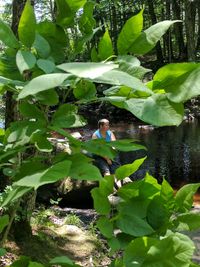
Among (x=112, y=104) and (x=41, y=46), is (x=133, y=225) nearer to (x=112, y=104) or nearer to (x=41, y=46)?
(x=112, y=104)

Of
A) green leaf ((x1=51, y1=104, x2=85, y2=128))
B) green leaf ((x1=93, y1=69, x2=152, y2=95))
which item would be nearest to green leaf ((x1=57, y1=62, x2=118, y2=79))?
green leaf ((x1=93, y1=69, x2=152, y2=95))

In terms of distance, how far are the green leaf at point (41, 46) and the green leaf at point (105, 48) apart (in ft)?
0.40

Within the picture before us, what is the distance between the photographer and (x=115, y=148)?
91 centimetres

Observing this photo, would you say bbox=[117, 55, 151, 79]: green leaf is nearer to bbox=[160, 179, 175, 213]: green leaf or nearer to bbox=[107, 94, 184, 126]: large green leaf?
bbox=[107, 94, 184, 126]: large green leaf

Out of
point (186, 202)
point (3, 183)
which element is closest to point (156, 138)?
point (3, 183)

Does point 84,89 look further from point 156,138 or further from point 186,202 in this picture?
point 156,138

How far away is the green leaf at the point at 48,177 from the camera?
0.67 meters

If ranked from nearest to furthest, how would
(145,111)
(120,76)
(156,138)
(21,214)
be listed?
(120,76) → (145,111) → (21,214) → (156,138)

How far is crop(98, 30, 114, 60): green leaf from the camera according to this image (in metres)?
0.93

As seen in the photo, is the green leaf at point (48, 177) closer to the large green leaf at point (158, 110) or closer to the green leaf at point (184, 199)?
the large green leaf at point (158, 110)

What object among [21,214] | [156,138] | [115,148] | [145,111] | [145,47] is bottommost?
[156,138]

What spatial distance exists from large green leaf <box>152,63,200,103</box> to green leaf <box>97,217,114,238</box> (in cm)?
34

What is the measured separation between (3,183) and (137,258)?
16.4 ft

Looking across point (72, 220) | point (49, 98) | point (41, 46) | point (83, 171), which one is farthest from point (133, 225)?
point (72, 220)
